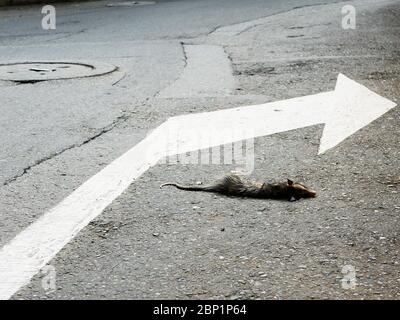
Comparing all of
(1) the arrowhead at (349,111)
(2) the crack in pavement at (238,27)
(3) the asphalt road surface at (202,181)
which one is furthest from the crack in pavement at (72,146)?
(2) the crack in pavement at (238,27)

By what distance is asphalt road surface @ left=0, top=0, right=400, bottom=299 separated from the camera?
102 inches

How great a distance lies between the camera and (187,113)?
17.4ft

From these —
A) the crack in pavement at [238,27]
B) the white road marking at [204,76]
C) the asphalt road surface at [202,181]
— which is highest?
the crack in pavement at [238,27]

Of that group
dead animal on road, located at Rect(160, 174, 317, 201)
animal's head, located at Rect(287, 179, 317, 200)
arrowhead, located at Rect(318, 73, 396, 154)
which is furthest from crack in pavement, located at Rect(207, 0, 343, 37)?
animal's head, located at Rect(287, 179, 317, 200)

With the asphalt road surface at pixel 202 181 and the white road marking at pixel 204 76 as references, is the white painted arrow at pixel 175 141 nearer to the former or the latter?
the asphalt road surface at pixel 202 181

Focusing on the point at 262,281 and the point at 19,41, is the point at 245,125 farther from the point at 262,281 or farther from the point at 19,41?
the point at 19,41

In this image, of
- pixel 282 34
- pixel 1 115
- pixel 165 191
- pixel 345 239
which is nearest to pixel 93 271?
pixel 165 191

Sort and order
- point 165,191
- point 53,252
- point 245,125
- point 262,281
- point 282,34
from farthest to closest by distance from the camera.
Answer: point 282,34
point 245,125
point 165,191
point 53,252
point 262,281

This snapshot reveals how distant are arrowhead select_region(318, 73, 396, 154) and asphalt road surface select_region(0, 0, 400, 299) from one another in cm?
8

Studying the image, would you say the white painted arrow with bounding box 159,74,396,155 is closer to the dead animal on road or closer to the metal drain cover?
the dead animal on road

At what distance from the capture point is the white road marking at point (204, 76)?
6.03 meters

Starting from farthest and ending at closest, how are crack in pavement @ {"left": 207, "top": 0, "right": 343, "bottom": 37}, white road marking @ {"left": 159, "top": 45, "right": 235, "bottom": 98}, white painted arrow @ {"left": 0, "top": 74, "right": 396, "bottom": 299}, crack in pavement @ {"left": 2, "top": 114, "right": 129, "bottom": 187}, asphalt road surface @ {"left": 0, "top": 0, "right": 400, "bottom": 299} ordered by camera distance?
crack in pavement @ {"left": 207, "top": 0, "right": 343, "bottom": 37}, white road marking @ {"left": 159, "top": 45, "right": 235, "bottom": 98}, crack in pavement @ {"left": 2, "top": 114, "right": 129, "bottom": 187}, white painted arrow @ {"left": 0, "top": 74, "right": 396, "bottom": 299}, asphalt road surface @ {"left": 0, "top": 0, "right": 400, "bottom": 299}

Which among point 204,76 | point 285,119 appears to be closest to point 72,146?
point 285,119

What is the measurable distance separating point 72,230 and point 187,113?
2419 millimetres
